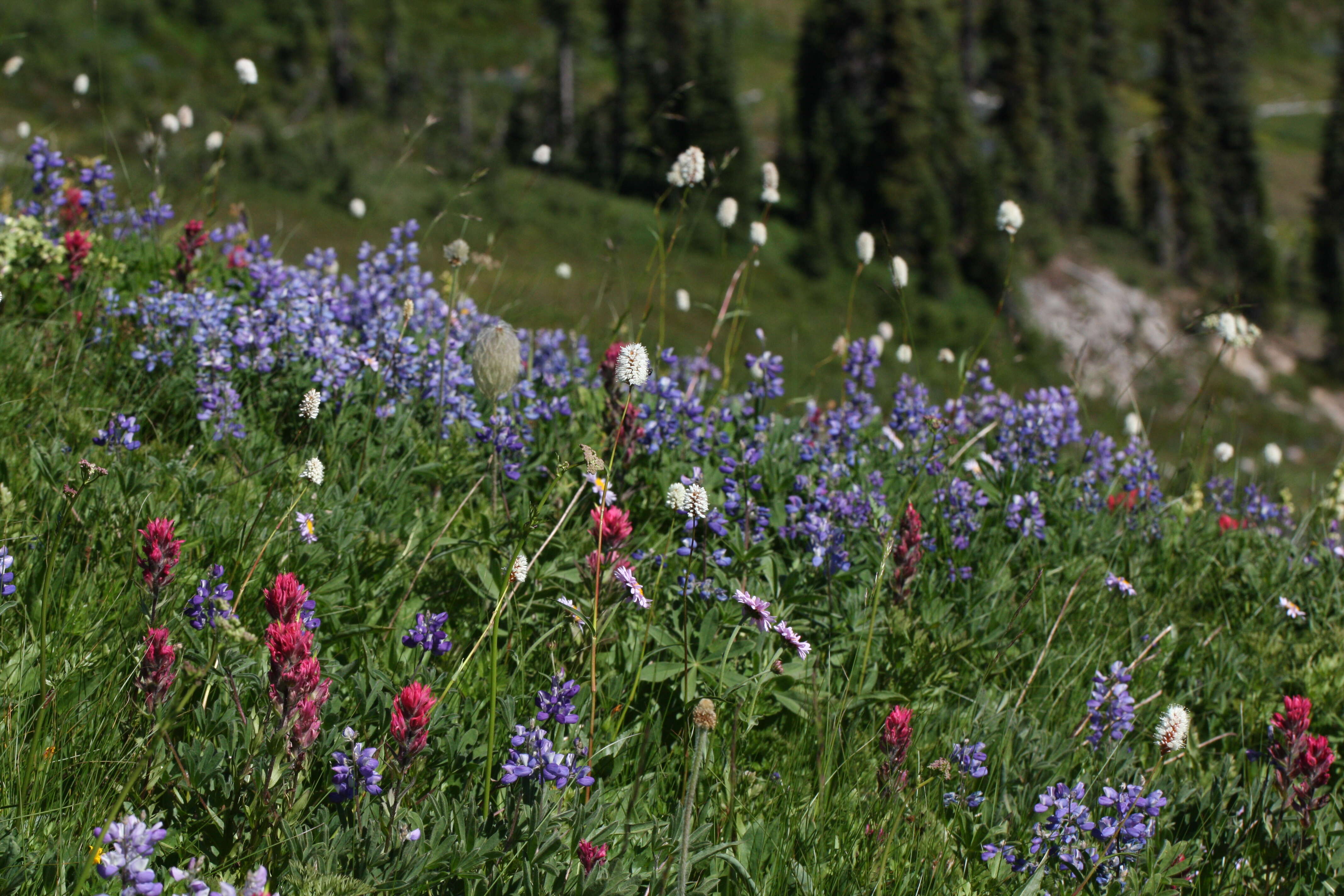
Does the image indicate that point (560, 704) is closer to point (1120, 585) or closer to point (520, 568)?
point (520, 568)

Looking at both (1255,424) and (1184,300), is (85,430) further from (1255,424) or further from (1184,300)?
(1184,300)

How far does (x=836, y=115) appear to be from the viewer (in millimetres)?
53781

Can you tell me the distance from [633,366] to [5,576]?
148 centimetres

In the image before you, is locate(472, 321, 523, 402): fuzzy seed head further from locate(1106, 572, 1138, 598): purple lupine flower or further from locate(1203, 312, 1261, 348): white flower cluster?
locate(1203, 312, 1261, 348): white flower cluster

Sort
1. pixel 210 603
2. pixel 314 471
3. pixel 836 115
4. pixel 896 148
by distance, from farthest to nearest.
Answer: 1. pixel 836 115
2. pixel 896 148
3. pixel 210 603
4. pixel 314 471

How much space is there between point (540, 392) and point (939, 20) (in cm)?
5972

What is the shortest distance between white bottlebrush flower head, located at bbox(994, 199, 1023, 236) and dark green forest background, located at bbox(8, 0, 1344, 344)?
1511 inches

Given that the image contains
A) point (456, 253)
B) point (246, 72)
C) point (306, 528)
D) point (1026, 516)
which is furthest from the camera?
point (246, 72)

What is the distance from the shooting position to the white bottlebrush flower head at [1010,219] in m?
3.75

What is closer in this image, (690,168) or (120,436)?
(120,436)

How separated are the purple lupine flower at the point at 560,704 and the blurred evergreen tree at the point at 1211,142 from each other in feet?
235

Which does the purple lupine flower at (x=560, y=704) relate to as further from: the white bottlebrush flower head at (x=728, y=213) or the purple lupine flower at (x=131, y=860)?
the white bottlebrush flower head at (x=728, y=213)

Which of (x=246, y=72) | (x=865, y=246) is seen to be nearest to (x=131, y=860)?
(x=865, y=246)

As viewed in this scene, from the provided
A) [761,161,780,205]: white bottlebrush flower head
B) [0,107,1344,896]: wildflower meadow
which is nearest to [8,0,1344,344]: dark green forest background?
[761,161,780,205]: white bottlebrush flower head
